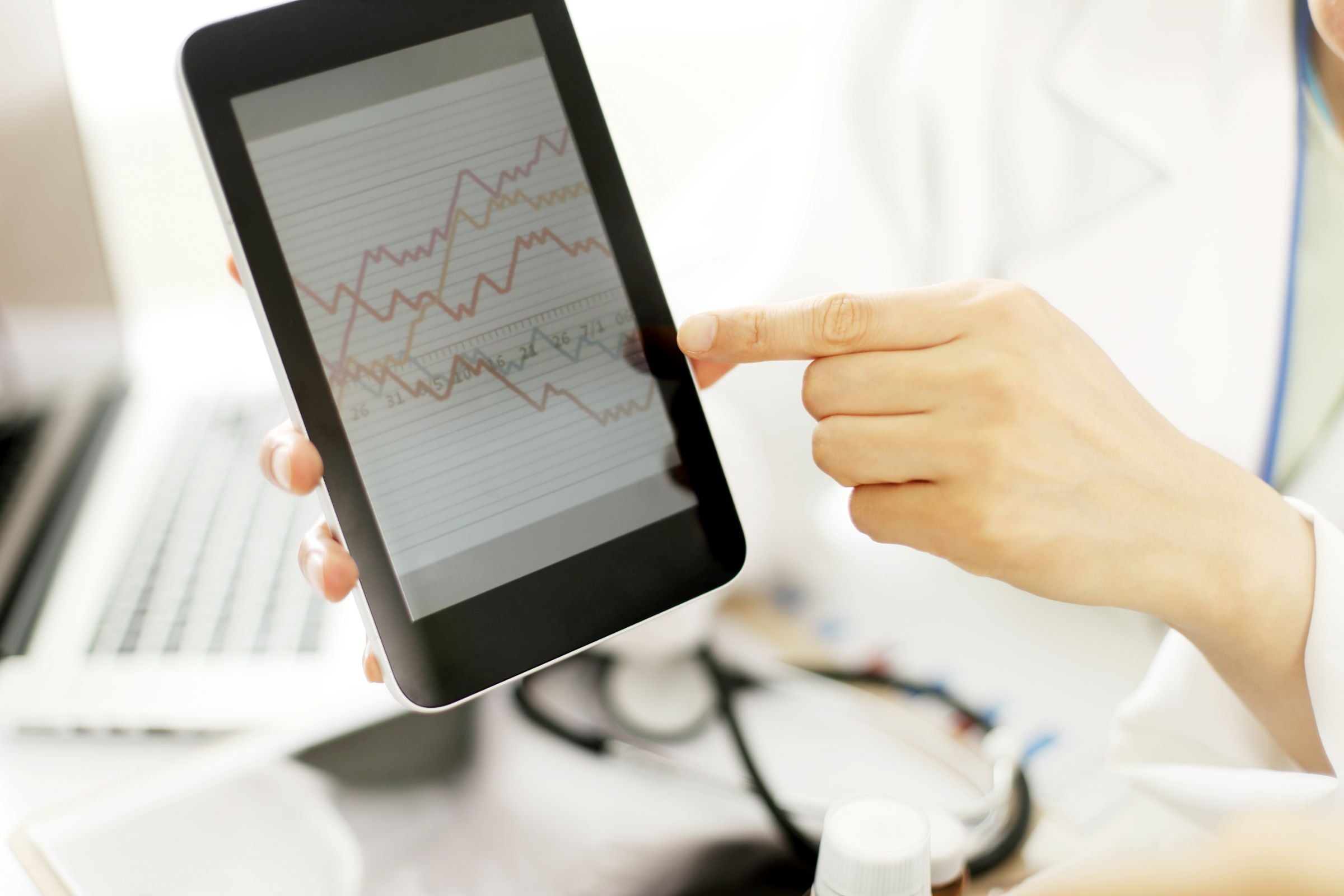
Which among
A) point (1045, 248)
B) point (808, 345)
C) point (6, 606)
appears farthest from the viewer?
point (1045, 248)

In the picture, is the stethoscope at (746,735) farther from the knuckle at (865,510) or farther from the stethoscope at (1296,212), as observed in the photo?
the stethoscope at (1296,212)

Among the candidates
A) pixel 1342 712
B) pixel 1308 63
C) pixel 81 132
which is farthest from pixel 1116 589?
pixel 81 132

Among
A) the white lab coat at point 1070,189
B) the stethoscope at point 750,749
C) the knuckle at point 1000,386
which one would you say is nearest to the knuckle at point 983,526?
the knuckle at point 1000,386

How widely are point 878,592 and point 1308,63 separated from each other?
1.36ft

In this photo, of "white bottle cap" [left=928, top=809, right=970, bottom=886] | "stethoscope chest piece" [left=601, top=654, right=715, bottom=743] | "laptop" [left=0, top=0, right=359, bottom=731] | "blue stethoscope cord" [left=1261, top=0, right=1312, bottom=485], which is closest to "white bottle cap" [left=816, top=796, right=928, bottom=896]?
"white bottle cap" [left=928, top=809, right=970, bottom=886]

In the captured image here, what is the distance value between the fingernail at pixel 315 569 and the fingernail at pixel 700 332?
0.16 meters

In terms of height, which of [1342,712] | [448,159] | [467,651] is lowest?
[1342,712]

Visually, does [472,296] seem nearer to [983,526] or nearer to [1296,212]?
[983,526]

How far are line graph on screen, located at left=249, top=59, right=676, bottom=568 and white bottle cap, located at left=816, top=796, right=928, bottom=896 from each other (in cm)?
15

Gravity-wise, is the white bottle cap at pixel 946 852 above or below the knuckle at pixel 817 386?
below

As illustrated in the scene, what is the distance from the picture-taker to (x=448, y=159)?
13.6 inches

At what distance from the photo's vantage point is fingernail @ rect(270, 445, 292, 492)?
0.32 meters

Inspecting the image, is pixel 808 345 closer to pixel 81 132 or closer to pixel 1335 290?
pixel 1335 290

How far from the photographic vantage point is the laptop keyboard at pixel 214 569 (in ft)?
1.56
